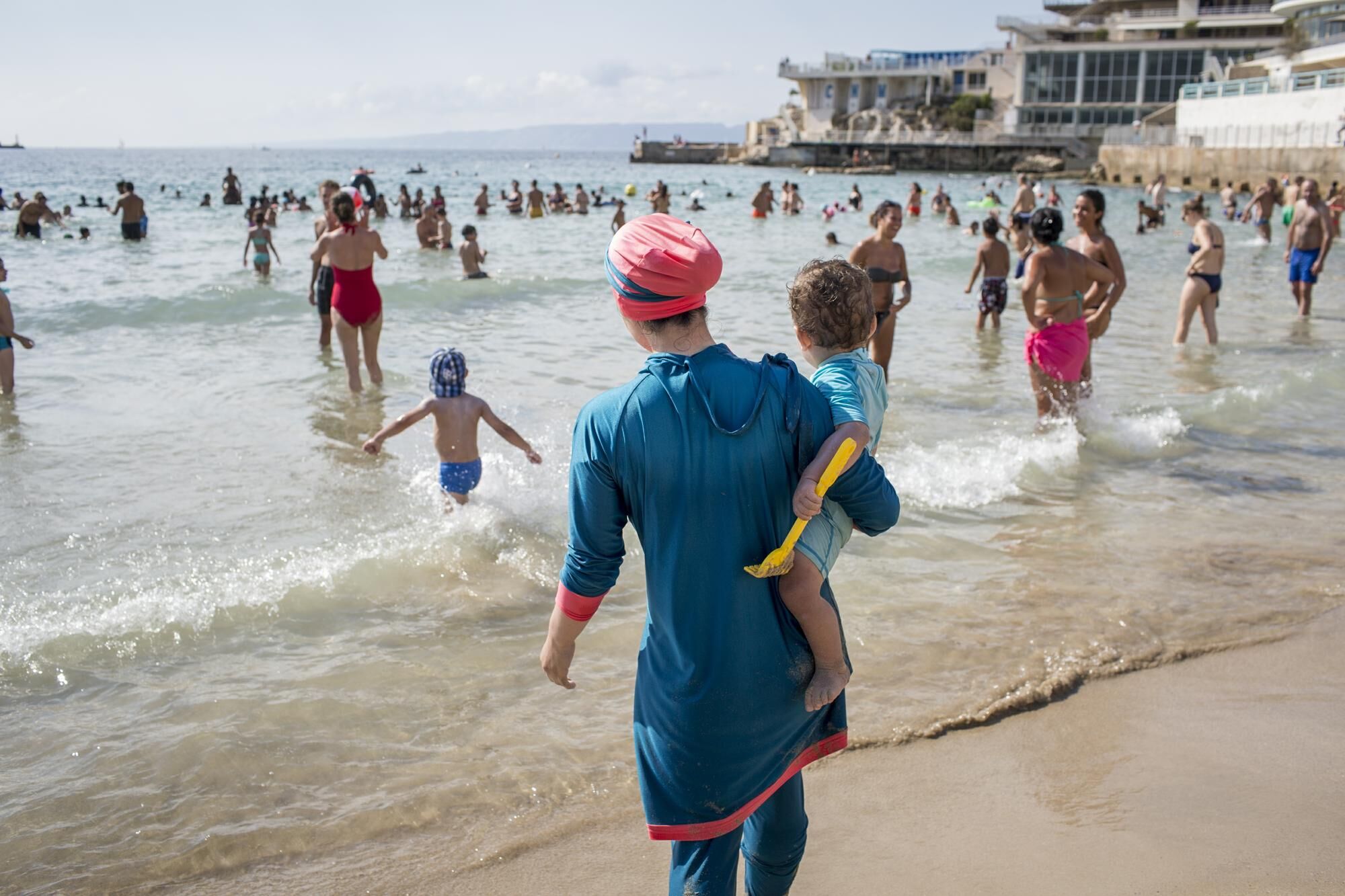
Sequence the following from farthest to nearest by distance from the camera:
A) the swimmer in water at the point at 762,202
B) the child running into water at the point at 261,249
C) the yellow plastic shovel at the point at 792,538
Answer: the swimmer in water at the point at 762,202 < the child running into water at the point at 261,249 < the yellow plastic shovel at the point at 792,538

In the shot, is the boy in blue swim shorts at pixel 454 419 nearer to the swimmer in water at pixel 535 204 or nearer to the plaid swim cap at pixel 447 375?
the plaid swim cap at pixel 447 375

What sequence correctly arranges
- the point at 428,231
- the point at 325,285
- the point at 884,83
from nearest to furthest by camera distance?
1. the point at 325,285
2. the point at 428,231
3. the point at 884,83

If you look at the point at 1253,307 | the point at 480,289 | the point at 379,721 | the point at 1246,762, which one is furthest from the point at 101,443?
the point at 1253,307

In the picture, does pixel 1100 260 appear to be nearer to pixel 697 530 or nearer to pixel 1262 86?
pixel 697 530

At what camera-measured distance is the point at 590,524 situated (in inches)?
73.5

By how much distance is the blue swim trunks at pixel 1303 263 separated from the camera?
1227 centimetres

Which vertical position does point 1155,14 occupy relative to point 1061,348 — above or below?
above

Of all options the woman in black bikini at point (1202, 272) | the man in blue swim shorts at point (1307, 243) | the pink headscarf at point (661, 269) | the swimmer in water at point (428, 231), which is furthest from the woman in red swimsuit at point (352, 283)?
the swimmer in water at point (428, 231)

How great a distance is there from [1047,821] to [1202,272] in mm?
9414

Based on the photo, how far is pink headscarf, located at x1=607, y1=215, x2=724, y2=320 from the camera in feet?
5.95

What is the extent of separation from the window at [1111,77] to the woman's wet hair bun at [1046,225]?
71498 millimetres

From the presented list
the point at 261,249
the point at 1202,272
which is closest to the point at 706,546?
the point at 1202,272

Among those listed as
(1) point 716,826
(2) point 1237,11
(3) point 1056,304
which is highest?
(2) point 1237,11

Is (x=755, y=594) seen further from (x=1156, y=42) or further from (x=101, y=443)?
(x=1156, y=42)
